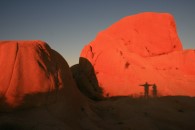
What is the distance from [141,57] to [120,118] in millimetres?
13107

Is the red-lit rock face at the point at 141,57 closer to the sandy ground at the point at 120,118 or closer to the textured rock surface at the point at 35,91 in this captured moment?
the sandy ground at the point at 120,118

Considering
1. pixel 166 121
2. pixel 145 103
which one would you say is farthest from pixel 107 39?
pixel 166 121

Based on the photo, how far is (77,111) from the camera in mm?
10383

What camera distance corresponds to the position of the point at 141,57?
24.2 meters

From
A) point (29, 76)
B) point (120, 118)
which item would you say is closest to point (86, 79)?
point (120, 118)

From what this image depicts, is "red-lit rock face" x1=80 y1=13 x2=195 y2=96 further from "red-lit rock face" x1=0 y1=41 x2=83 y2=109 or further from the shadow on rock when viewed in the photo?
"red-lit rock face" x1=0 y1=41 x2=83 y2=109

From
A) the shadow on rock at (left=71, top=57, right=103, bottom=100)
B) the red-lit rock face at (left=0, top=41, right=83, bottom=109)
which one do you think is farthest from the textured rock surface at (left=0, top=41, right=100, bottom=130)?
the shadow on rock at (left=71, top=57, right=103, bottom=100)

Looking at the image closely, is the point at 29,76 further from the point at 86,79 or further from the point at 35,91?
the point at 86,79

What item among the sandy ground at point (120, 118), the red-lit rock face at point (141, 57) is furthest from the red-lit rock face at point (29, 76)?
the red-lit rock face at point (141, 57)

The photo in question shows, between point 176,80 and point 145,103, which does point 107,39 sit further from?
point 145,103

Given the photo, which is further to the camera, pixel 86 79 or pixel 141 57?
pixel 141 57

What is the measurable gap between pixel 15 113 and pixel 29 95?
0.79 m

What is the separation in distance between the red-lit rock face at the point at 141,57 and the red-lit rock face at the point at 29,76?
12241 mm

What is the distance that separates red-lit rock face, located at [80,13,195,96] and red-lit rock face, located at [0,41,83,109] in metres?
12.2
